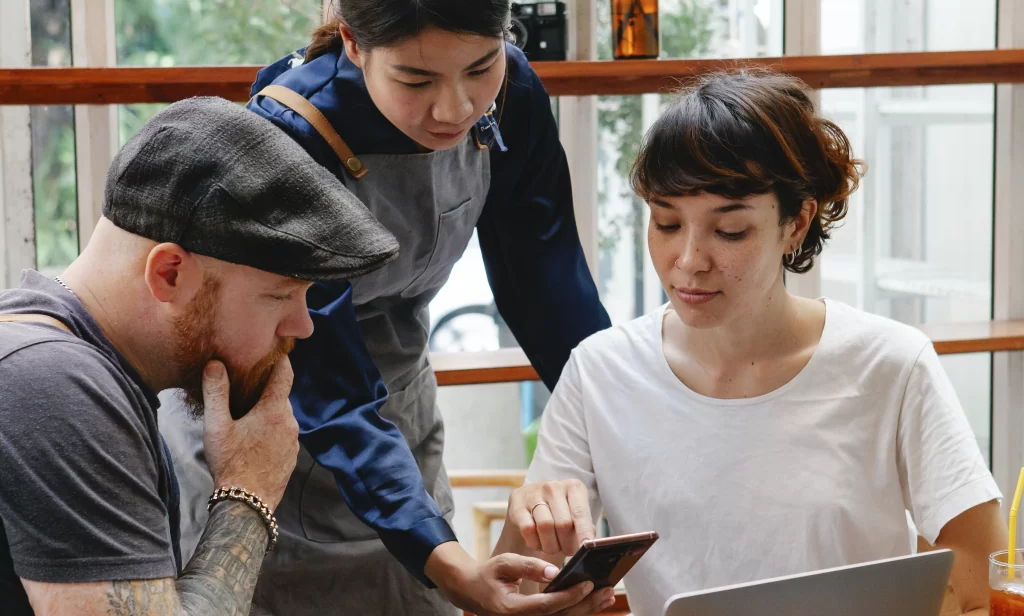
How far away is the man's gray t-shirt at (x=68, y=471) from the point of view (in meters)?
0.96

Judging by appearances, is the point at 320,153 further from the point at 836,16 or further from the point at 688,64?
the point at 836,16

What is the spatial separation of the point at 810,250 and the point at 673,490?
452 mm

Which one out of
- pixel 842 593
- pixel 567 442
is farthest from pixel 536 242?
pixel 842 593

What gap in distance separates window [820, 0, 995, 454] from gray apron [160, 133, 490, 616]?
5.18 ft

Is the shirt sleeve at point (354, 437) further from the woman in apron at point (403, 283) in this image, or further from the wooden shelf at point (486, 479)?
the wooden shelf at point (486, 479)

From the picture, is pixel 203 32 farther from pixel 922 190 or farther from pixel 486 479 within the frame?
pixel 922 190

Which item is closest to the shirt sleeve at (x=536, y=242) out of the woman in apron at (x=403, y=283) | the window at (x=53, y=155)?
the woman in apron at (x=403, y=283)

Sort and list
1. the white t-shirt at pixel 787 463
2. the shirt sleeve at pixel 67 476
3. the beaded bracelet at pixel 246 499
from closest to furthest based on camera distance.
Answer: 1. the shirt sleeve at pixel 67 476
2. the beaded bracelet at pixel 246 499
3. the white t-shirt at pixel 787 463

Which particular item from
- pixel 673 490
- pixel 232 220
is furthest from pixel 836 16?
pixel 232 220

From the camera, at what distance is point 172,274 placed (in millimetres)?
1099

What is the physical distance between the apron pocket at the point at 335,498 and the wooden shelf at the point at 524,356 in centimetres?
→ 60

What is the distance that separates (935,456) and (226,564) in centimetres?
99

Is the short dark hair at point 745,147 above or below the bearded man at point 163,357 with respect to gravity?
above

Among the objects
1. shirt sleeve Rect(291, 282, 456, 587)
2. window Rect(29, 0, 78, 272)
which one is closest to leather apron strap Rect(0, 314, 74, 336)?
shirt sleeve Rect(291, 282, 456, 587)
